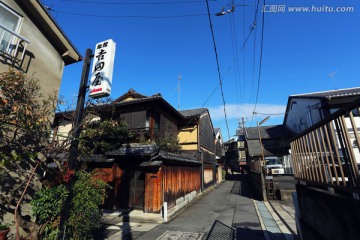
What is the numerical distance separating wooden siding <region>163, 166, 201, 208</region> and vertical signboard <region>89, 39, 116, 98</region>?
684 cm

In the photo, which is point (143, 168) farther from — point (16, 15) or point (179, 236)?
point (16, 15)

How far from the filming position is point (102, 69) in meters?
6.82

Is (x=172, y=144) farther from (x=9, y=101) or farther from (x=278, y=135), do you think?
(x=278, y=135)

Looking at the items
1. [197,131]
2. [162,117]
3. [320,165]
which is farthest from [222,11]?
[197,131]

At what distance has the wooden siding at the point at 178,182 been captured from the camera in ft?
39.1

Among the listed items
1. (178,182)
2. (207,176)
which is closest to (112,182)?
(178,182)

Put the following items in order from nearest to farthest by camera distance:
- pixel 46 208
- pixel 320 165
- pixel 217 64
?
pixel 320 165
pixel 46 208
pixel 217 64

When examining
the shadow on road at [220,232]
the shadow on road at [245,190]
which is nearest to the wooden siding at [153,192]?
the shadow on road at [220,232]

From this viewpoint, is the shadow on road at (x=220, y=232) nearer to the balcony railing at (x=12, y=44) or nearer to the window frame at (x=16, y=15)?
the balcony railing at (x=12, y=44)

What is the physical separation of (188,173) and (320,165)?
13255mm

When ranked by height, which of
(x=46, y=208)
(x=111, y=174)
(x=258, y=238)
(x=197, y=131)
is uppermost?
(x=197, y=131)

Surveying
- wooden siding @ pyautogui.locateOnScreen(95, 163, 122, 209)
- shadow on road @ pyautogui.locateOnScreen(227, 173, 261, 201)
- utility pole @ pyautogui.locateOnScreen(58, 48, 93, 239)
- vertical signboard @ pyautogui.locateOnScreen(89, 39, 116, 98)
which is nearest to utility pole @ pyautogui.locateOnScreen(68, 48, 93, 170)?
utility pole @ pyautogui.locateOnScreen(58, 48, 93, 239)

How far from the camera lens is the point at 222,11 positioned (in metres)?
8.62

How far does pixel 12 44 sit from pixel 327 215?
10.4 metres
